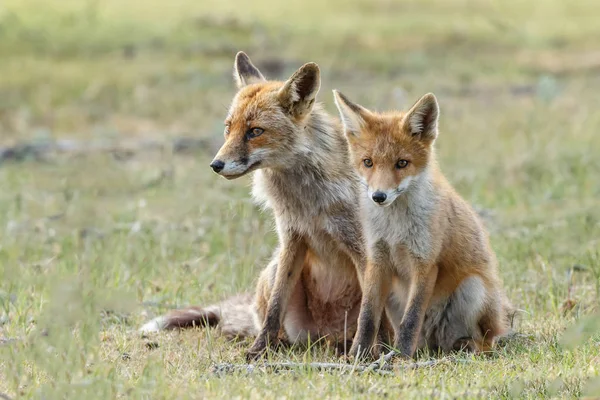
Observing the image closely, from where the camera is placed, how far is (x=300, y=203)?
6.67 meters

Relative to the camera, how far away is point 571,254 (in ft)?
28.2

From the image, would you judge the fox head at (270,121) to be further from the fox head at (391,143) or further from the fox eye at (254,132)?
the fox head at (391,143)

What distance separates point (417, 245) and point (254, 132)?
132cm

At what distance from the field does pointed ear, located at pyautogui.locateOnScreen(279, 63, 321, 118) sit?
5.21 feet

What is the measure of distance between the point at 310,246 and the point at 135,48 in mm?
15802

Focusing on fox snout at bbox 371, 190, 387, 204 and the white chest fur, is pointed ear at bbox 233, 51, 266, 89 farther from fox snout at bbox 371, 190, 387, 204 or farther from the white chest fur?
fox snout at bbox 371, 190, 387, 204

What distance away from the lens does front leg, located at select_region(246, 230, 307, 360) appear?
6637 mm

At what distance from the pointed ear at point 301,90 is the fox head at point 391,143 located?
0.24 m

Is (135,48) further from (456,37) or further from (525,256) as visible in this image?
(525,256)

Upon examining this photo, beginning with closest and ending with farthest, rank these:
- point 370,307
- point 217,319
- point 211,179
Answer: point 370,307
point 217,319
point 211,179

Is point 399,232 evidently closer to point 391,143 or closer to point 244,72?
point 391,143

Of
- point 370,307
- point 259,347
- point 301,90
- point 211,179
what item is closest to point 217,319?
point 259,347

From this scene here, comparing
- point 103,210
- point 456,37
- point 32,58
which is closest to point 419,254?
point 103,210

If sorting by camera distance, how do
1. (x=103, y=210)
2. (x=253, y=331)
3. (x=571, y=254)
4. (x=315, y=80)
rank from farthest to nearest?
(x=103, y=210) < (x=571, y=254) < (x=253, y=331) < (x=315, y=80)
